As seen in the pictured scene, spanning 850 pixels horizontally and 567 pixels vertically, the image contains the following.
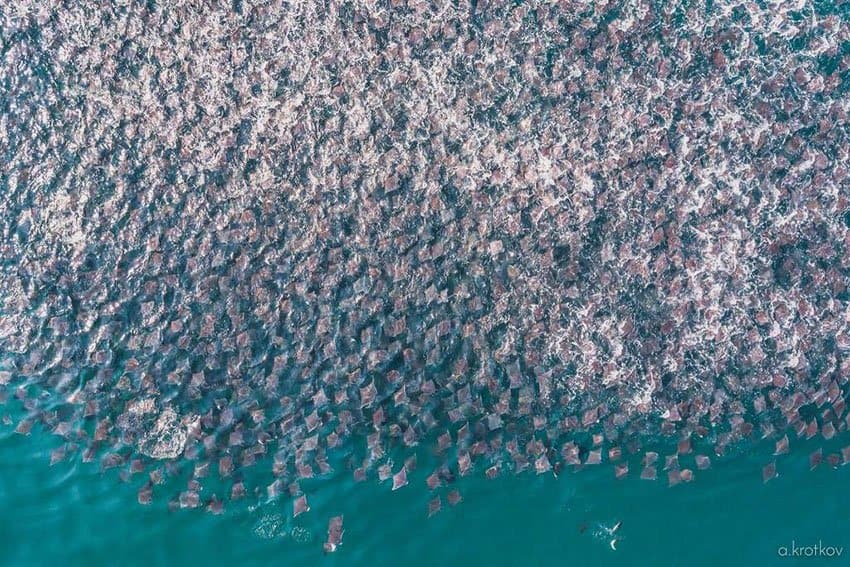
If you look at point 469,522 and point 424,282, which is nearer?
point 469,522

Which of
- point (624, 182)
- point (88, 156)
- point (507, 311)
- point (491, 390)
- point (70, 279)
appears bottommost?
point (491, 390)

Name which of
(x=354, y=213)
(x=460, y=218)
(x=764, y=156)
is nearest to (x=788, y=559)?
(x=764, y=156)

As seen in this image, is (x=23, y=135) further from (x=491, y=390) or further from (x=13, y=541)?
(x=491, y=390)

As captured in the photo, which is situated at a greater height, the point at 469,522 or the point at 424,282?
the point at 424,282
